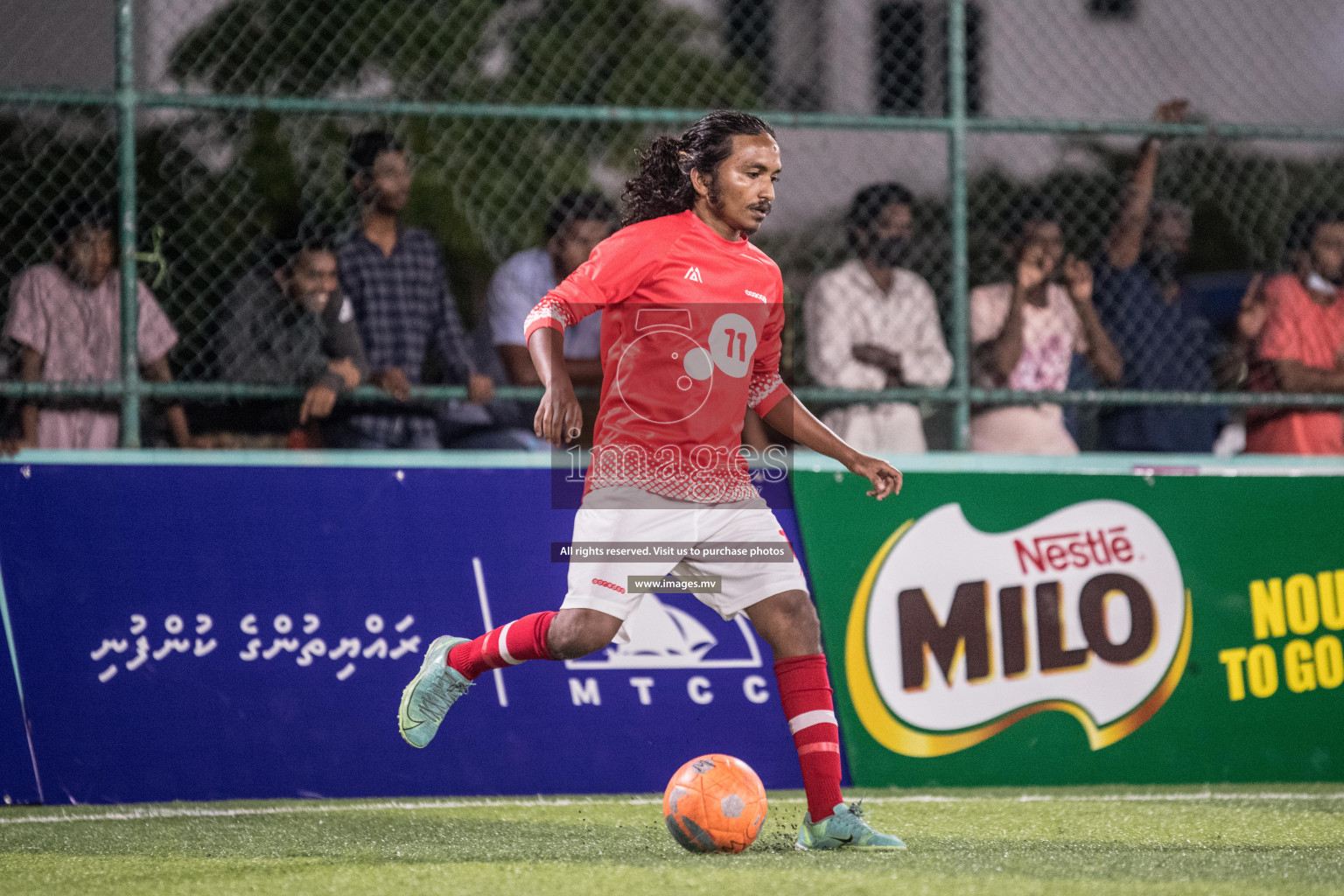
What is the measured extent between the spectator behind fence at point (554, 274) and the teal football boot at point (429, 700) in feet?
6.53

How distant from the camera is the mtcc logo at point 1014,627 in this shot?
Answer: 6.21 meters

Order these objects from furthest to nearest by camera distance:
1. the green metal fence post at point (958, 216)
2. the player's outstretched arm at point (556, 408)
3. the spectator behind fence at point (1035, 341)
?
1. the spectator behind fence at point (1035, 341)
2. the green metal fence post at point (958, 216)
3. the player's outstretched arm at point (556, 408)

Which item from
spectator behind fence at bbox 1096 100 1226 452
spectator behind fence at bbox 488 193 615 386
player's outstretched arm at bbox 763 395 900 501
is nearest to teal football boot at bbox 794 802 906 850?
player's outstretched arm at bbox 763 395 900 501

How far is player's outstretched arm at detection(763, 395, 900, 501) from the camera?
471cm

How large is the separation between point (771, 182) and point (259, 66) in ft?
12.9

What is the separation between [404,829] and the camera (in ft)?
16.6

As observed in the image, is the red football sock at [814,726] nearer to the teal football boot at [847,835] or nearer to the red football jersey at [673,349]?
the teal football boot at [847,835]

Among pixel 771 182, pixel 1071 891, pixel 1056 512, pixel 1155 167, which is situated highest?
pixel 1155 167

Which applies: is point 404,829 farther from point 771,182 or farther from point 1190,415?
point 1190,415

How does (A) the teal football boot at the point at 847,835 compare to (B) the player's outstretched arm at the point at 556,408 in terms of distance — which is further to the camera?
(A) the teal football boot at the point at 847,835

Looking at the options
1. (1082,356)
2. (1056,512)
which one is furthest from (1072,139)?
(1056,512)

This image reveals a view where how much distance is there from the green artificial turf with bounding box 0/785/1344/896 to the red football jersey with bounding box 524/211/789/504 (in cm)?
112

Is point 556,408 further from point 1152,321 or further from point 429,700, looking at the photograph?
point 1152,321

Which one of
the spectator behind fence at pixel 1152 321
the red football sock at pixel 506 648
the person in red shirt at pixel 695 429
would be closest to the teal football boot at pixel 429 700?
the red football sock at pixel 506 648
